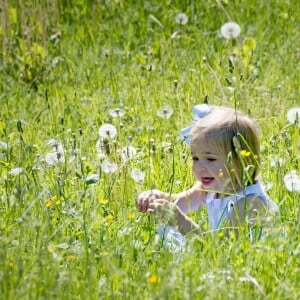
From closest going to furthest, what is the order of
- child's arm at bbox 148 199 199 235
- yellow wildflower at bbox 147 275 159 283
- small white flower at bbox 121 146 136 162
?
1. yellow wildflower at bbox 147 275 159 283
2. child's arm at bbox 148 199 199 235
3. small white flower at bbox 121 146 136 162

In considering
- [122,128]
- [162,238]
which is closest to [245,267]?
[162,238]

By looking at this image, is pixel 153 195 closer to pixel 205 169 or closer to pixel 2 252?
pixel 205 169

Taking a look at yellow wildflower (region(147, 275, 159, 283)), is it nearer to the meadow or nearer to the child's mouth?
the meadow

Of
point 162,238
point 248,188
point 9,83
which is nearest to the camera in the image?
point 162,238

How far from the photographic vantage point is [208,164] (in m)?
4.02

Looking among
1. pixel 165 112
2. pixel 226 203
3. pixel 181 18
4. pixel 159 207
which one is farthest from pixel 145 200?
pixel 181 18

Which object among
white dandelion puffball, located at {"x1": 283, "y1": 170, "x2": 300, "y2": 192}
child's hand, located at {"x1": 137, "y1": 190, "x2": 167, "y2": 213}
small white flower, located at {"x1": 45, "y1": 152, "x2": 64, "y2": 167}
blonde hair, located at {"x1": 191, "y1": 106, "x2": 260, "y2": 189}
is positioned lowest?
child's hand, located at {"x1": 137, "y1": 190, "x2": 167, "y2": 213}

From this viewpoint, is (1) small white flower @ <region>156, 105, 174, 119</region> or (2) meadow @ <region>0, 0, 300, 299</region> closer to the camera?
(2) meadow @ <region>0, 0, 300, 299</region>

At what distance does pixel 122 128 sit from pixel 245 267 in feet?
6.18

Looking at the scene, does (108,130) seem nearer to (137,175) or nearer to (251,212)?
(137,175)

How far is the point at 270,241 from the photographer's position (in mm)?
3373

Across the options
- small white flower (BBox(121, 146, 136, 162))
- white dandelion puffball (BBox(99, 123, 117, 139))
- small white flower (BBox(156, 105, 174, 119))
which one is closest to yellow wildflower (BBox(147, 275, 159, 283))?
small white flower (BBox(121, 146, 136, 162))

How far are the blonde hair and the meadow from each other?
11 centimetres

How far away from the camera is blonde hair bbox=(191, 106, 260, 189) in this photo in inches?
158
